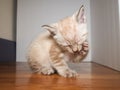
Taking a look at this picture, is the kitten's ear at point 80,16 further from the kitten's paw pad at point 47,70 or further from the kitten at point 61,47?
the kitten's paw pad at point 47,70

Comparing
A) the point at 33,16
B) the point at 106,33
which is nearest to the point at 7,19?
the point at 33,16

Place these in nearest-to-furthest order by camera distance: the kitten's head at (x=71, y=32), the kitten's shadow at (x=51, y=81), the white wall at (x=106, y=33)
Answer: the kitten's shadow at (x=51, y=81), the kitten's head at (x=71, y=32), the white wall at (x=106, y=33)

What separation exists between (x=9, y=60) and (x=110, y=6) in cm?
107

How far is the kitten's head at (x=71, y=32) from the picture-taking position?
93 cm

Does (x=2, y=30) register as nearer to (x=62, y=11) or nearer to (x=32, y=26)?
(x=32, y=26)

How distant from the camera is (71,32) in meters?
0.94

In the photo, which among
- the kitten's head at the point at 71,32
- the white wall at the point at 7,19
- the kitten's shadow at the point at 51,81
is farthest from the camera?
the white wall at the point at 7,19

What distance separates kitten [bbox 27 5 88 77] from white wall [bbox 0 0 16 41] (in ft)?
3.03

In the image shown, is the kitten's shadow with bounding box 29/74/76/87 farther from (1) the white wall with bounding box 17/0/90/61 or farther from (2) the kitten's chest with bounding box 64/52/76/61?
(1) the white wall with bounding box 17/0/90/61

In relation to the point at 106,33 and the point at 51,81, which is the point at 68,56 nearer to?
the point at 51,81

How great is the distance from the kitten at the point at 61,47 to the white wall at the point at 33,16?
86 centimetres

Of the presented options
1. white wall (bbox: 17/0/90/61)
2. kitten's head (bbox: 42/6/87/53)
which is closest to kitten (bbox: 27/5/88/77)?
kitten's head (bbox: 42/6/87/53)

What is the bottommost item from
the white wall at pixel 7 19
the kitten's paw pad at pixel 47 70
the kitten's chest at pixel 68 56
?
the kitten's paw pad at pixel 47 70

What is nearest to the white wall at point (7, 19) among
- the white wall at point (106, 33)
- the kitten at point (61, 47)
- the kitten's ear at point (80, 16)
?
the white wall at point (106, 33)
